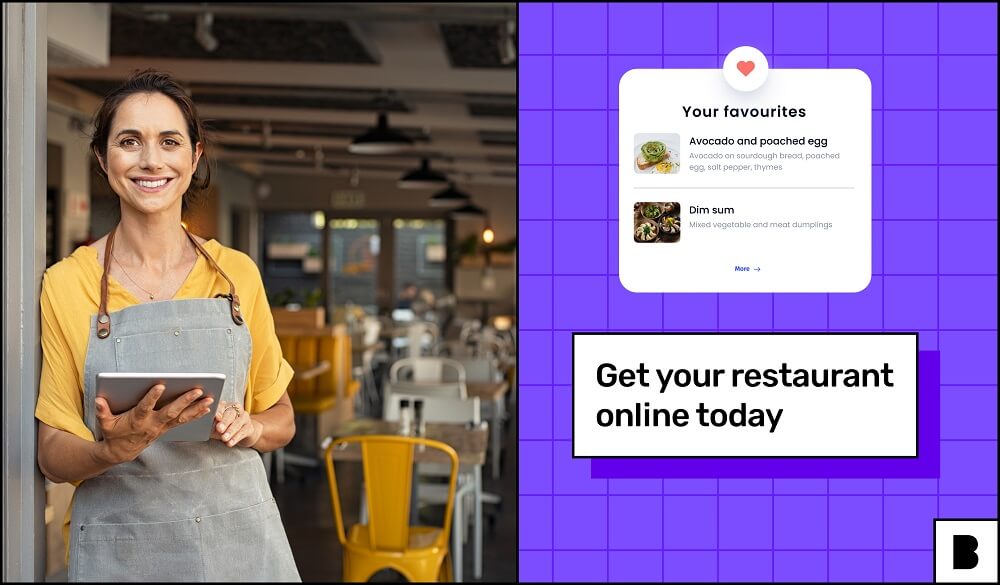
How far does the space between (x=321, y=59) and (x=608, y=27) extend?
19.2ft

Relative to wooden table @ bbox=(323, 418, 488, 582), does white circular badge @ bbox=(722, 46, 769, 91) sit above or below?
above

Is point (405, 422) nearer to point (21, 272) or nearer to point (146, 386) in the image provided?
point (21, 272)

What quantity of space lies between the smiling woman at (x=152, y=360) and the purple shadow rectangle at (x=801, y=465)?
750mm

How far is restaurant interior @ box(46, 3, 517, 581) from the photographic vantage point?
4664mm

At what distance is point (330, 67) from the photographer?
26.4 ft

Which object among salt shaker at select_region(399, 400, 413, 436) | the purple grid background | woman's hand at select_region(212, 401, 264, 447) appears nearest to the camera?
woman's hand at select_region(212, 401, 264, 447)

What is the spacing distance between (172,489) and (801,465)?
1.28 m

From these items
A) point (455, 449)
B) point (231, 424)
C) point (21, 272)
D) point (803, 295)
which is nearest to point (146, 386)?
point (231, 424)

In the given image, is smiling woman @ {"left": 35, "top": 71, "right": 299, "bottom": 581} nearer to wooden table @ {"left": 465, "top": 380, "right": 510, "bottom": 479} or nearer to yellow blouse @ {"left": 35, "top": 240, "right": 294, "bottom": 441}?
yellow blouse @ {"left": 35, "top": 240, "right": 294, "bottom": 441}

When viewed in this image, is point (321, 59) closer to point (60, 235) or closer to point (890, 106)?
point (60, 235)

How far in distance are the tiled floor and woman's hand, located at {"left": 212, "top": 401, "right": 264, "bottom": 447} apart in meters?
2.62

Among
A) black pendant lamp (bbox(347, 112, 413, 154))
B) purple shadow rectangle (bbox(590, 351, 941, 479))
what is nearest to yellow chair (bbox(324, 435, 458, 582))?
purple shadow rectangle (bbox(590, 351, 941, 479))

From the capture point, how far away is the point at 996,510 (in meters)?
2.23

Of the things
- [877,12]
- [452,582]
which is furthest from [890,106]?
[452,582]
